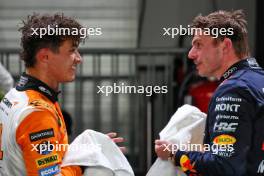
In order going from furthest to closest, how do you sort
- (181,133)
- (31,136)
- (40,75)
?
(181,133) → (40,75) → (31,136)

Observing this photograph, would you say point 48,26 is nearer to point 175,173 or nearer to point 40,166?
point 40,166

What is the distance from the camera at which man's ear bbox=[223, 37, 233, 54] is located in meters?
3.32

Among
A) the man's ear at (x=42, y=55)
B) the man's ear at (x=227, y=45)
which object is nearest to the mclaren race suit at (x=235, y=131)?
the man's ear at (x=227, y=45)

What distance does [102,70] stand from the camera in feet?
25.4

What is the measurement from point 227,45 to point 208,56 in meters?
0.14

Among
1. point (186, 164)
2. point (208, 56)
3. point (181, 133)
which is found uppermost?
point (208, 56)

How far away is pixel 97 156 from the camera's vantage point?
3197mm

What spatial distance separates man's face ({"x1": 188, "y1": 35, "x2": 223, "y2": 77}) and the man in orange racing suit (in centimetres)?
69

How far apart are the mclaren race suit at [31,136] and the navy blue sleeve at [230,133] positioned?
704 millimetres

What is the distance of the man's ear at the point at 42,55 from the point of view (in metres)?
3.29

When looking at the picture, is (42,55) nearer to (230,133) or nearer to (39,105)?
(39,105)

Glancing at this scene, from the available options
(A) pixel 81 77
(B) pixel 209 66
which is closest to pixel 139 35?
(A) pixel 81 77

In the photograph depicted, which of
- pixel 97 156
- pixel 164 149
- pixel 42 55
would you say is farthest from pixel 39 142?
pixel 164 149

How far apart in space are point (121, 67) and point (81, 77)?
719 mm
